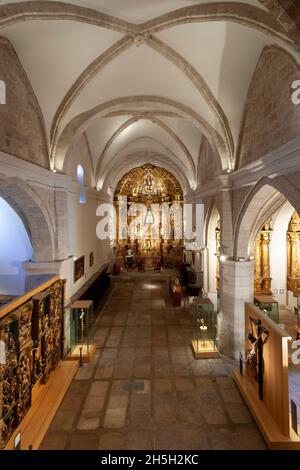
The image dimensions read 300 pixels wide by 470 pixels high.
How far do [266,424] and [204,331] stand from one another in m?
3.76

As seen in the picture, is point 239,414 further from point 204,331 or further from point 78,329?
point 78,329

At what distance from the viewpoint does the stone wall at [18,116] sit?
6.32 metres

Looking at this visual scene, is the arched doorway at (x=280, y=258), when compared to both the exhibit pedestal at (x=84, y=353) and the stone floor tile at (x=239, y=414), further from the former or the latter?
the exhibit pedestal at (x=84, y=353)

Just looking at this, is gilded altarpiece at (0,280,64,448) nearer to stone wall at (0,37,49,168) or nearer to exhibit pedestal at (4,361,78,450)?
exhibit pedestal at (4,361,78,450)

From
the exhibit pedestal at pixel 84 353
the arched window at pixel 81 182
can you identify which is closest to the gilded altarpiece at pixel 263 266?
the exhibit pedestal at pixel 84 353

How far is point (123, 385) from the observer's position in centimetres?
720

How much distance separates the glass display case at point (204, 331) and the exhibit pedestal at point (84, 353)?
346cm

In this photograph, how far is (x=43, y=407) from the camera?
6016mm

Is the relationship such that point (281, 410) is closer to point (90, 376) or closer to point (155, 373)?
point (155, 373)

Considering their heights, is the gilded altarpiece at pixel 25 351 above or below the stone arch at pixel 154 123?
below

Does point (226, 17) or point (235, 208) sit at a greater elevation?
point (226, 17)

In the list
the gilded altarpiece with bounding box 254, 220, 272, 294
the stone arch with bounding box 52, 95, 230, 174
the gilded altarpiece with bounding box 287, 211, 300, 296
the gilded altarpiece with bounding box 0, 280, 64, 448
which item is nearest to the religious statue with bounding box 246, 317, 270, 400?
the gilded altarpiece with bounding box 0, 280, 64, 448

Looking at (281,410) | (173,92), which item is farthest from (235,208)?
(281,410)
